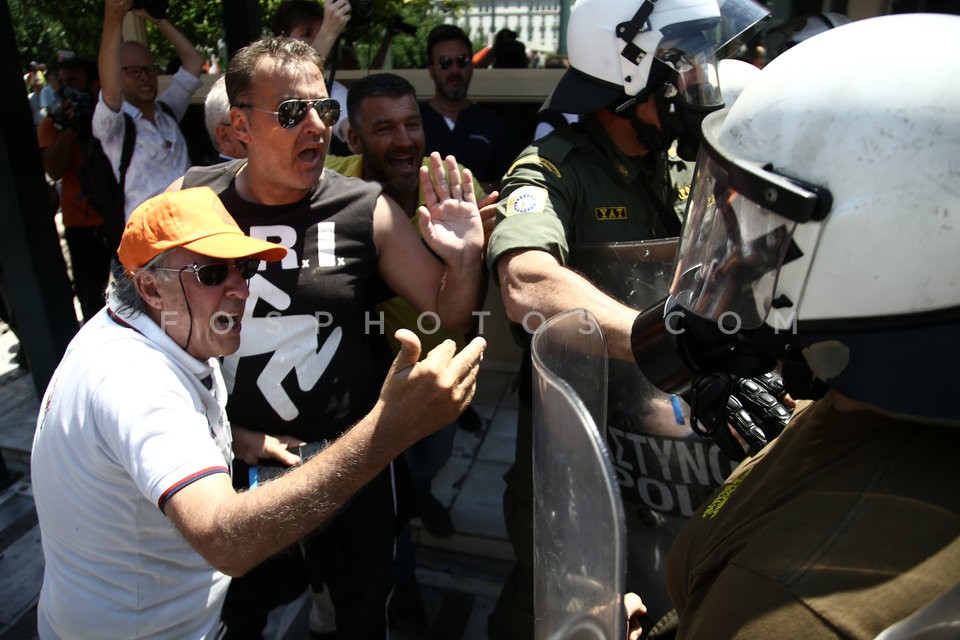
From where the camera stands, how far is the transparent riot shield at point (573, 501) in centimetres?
78

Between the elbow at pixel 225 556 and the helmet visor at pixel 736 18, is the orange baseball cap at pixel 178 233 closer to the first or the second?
the elbow at pixel 225 556

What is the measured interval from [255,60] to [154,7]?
6.41 feet

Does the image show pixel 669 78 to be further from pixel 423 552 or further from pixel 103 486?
pixel 423 552

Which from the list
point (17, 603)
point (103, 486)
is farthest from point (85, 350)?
point (17, 603)

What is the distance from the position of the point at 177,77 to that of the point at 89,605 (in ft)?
11.1

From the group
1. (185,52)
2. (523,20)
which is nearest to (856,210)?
(185,52)

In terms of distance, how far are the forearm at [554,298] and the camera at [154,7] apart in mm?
2812

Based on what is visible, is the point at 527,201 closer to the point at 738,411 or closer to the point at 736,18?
the point at 738,411

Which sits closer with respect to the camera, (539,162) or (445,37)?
(539,162)

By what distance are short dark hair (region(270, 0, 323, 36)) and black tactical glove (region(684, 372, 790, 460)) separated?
3149 mm

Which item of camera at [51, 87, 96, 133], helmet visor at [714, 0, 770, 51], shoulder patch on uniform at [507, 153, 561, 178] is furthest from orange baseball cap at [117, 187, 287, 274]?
camera at [51, 87, 96, 133]

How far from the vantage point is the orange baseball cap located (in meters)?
1.58

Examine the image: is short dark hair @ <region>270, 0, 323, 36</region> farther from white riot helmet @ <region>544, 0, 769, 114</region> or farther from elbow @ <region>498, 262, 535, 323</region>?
elbow @ <region>498, 262, 535, 323</region>

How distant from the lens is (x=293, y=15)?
365cm
